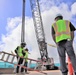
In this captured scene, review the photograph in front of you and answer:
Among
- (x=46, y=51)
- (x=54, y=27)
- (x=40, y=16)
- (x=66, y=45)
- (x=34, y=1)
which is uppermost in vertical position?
(x=34, y=1)

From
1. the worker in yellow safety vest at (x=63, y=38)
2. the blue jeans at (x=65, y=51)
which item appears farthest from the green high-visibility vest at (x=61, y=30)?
the blue jeans at (x=65, y=51)

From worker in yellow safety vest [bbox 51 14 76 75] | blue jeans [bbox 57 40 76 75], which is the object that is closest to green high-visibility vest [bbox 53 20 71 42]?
worker in yellow safety vest [bbox 51 14 76 75]

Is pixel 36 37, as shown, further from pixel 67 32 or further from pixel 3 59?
pixel 67 32

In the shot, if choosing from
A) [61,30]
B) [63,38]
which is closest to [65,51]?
[63,38]

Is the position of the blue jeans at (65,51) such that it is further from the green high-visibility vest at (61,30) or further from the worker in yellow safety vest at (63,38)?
the green high-visibility vest at (61,30)

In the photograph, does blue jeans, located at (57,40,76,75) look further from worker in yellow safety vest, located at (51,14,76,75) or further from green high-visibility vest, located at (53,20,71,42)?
green high-visibility vest, located at (53,20,71,42)

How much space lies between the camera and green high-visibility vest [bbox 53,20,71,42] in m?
4.49

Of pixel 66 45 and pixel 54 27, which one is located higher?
pixel 54 27

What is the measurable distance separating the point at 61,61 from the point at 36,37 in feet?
137

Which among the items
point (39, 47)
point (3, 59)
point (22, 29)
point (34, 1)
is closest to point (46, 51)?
point (39, 47)

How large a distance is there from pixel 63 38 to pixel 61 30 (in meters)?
0.18

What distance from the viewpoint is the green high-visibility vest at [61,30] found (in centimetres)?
449

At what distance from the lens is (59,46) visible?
14.8 ft

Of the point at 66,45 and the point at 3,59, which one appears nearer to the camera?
the point at 66,45
